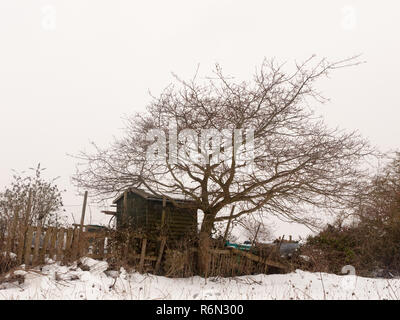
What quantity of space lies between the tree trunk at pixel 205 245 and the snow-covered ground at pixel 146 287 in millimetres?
568

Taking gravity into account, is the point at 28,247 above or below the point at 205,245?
below

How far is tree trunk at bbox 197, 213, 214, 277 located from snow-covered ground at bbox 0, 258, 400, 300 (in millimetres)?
568

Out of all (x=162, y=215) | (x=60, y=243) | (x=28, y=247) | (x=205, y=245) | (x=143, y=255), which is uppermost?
(x=162, y=215)

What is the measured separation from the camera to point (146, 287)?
32.5ft

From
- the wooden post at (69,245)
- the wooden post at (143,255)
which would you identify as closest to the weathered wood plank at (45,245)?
the wooden post at (69,245)

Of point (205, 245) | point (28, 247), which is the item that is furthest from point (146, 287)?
point (205, 245)

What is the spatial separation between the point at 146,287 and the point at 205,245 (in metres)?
3.93

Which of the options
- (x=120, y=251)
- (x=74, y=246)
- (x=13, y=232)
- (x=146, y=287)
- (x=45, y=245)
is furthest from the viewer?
(x=120, y=251)

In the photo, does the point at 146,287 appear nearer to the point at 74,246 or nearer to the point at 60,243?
the point at 74,246

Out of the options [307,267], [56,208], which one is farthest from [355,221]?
[56,208]

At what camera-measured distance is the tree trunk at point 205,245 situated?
13.4 meters

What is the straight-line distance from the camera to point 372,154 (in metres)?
12.9

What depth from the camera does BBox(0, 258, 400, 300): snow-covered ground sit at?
305 inches
